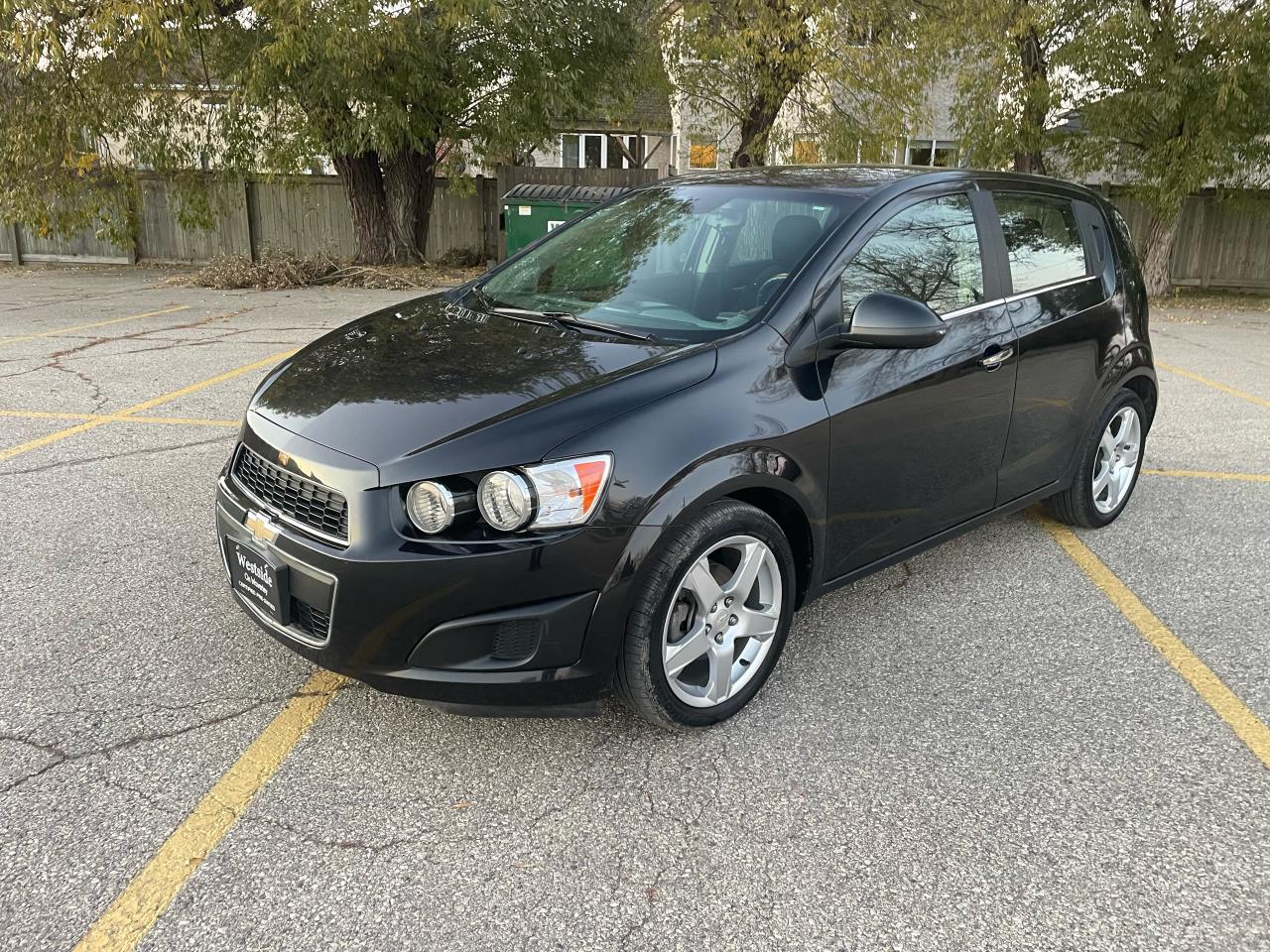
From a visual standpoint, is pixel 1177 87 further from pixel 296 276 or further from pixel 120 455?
pixel 120 455

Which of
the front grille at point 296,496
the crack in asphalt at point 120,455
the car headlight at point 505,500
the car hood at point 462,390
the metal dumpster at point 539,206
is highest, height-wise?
the metal dumpster at point 539,206

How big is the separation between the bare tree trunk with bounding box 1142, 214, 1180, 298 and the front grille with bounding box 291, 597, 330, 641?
14968mm

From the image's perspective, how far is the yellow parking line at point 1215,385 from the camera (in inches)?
306

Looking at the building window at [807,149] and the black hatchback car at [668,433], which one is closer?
the black hatchback car at [668,433]

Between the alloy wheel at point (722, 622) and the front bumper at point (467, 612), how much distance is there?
29 centimetres

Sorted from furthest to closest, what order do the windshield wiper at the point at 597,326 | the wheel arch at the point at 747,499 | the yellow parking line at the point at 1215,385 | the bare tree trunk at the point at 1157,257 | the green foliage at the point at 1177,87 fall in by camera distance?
1. the bare tree trunk at the point at 1157,257
2. the green foliage at the point at 1177,87
3. the yellow parking line at the point at 1215,385
4. the windshield wiper at the point at 597,326
5. the wheel arch at the point at 747,499

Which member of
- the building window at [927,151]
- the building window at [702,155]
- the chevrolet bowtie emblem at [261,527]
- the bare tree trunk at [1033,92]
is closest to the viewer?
the chevrolet bowtie emblem at [261,527]

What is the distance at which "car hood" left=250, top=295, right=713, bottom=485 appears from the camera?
255 cm

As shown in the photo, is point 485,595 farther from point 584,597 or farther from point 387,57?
point 387,57

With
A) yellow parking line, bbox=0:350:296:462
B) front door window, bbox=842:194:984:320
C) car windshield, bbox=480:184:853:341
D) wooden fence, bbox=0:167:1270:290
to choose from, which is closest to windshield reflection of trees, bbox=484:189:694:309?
car windshield, bbox=480:184:853:341

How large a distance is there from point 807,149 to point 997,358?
45.8ft

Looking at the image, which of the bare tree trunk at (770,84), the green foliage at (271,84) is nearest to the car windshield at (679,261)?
the green foliage at (271,84)

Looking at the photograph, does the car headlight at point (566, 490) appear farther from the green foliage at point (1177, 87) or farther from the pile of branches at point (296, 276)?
the green foliage at point (1177, 87)

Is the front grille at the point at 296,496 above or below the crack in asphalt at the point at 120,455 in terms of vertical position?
above
